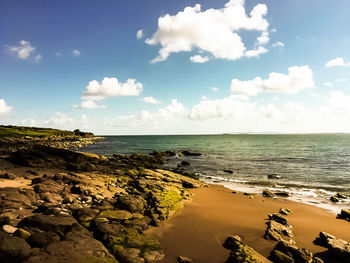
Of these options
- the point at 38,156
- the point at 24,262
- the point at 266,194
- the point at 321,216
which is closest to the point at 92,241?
the point at 24,262

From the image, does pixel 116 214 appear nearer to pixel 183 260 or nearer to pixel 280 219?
pixel 183 260

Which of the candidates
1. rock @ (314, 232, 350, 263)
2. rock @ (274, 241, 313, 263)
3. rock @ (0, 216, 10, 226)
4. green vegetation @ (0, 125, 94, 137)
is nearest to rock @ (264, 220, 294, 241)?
rock @ (314, 232, 350, 263)

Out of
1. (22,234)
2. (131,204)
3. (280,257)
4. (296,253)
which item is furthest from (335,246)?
(22,234)

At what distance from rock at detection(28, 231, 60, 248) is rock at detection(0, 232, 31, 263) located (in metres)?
0.67

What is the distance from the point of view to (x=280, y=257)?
849cm

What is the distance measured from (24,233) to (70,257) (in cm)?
243

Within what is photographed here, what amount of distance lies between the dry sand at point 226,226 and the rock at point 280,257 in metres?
0.64

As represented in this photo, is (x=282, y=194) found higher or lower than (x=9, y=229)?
lower

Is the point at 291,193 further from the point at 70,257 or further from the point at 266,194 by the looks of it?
the point at 70,257

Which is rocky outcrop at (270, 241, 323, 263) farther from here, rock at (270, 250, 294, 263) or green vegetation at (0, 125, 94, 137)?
green vegetation at (0, 125, 94, 137)

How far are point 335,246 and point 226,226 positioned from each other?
17.9 ft

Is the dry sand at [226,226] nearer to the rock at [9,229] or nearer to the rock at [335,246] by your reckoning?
the rock at [335,246]

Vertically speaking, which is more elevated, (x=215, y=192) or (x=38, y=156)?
(x=38, y=156)

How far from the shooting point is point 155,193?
51.4ft
